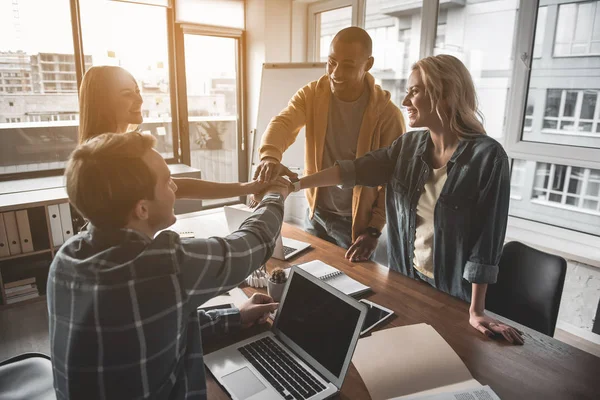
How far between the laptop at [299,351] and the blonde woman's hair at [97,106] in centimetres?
107

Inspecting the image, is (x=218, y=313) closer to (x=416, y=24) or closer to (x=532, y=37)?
(x=532, y=37)

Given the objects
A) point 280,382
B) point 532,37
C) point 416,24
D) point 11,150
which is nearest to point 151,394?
point 280,382

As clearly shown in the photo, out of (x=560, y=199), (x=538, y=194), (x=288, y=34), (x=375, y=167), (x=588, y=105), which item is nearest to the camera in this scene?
(x=375, y=167)

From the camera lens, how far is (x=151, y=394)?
0.84 m

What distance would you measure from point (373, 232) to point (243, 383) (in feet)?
3.65

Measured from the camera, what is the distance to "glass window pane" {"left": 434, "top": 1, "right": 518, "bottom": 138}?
118 inches

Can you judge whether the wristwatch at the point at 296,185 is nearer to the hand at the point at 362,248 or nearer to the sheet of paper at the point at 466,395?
the hand at the point at 362,248

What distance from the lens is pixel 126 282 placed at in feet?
2.54

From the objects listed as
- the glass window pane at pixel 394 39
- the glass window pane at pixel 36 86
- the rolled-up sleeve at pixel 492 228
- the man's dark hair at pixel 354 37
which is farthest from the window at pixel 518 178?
the glass window pane at pixel 36 86

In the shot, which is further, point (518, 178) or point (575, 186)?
point (518, 178)

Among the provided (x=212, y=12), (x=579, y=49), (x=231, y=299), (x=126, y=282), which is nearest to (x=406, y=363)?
(x=231, y=299)

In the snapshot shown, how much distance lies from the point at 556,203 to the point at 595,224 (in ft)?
0.91

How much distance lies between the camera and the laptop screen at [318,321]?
1.04 metres

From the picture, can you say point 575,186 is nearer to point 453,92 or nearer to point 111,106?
point 453,92
